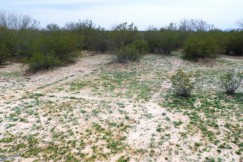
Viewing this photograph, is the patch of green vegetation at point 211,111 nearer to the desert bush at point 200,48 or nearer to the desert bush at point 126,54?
the desert bush at point 126,54

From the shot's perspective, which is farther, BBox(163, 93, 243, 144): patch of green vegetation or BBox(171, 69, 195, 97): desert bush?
BBox(171, 69, 195, 97): desert bush

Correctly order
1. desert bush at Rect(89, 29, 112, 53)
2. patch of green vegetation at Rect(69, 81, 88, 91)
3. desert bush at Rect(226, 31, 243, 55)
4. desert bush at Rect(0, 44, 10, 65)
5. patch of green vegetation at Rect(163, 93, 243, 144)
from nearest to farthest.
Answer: patch of green vegetation at Rect(163, 93, 243, 144) → patch of green vegetation at Rect(69, 81, 88, 91) → desert bush at Rect(0, 44, 10, 65) → desert bush at Rect(226, 31, 243, 55) → desert bush at Rect(89, 29, 112, 53)

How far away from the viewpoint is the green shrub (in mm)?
15445

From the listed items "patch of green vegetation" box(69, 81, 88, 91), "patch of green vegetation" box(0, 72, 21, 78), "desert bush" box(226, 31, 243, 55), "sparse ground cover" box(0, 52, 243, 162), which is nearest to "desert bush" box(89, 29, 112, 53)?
"patch of green vegetation" box(0, 72, 21, 78)

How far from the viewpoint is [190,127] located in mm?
7586

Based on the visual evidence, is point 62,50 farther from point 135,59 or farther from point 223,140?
point 223,140

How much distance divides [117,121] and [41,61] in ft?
30.2

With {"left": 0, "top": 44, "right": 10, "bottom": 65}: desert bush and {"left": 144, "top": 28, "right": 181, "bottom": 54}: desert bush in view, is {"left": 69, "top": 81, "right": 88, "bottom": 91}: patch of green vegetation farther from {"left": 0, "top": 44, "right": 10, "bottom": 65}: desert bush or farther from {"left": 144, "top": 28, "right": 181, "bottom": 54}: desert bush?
{"left": 144, "top": 28, "right": 181, "bottom": 54}: desert bush

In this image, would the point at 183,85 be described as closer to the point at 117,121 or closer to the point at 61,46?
the point at 117,121

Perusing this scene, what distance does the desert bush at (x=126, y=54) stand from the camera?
56.5 feet

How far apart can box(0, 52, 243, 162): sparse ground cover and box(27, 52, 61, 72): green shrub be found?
235 cm

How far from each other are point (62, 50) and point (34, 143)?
37.4 feet

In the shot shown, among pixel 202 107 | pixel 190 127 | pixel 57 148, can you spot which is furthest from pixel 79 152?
pixel 202 107

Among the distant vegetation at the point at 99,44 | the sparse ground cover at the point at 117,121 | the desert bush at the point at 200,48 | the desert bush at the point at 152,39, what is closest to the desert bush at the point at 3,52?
the distant vegetation at the point at 99,44
